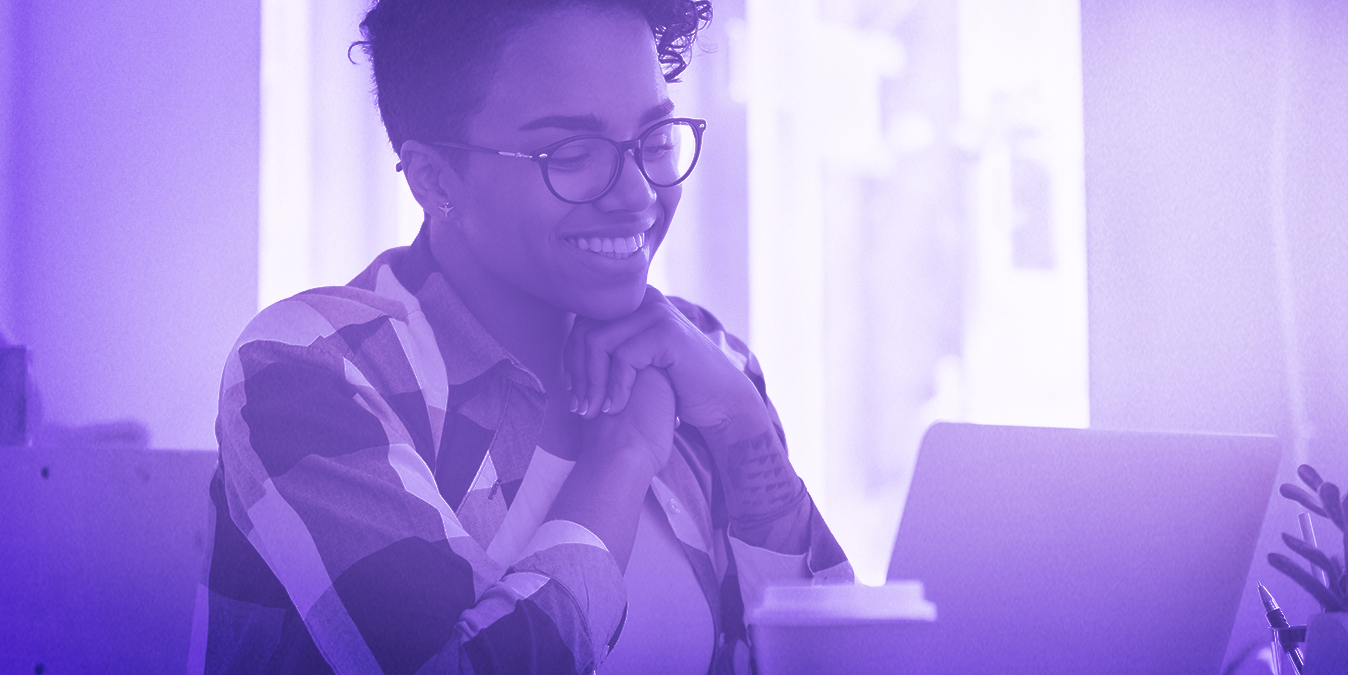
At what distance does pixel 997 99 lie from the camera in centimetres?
192

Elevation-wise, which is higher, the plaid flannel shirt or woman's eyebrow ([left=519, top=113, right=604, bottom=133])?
woman's eyebrow ([left=519, top=113, right=604, bottom=133])

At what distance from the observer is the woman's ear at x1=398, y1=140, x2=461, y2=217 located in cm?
98

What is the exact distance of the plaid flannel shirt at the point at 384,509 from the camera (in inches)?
26.3

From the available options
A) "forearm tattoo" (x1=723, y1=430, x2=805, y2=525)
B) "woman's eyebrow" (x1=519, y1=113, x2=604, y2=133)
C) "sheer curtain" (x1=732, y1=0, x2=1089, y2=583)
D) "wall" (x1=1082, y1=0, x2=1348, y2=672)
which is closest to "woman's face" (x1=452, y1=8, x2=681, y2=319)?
"woman's eyebrow" (x1=519, y1=113, x2=604, y2=133)

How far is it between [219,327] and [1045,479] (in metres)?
1.16

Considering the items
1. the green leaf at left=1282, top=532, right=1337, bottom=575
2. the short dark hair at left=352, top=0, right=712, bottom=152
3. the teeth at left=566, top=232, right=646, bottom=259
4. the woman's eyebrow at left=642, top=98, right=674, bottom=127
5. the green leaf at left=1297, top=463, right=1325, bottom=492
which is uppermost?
the short dark hair at left=352, top=0, right=712, bottom=152

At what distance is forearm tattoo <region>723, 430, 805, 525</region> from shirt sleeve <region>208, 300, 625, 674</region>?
0.34 metres

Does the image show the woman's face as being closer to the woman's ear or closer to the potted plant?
the woman's ear

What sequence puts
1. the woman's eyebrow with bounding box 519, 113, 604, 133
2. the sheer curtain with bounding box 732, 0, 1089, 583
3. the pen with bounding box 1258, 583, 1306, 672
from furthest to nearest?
the sheer curtain with bounding box 732, 0, 1089, 583, the woman's eyebrow with bounding box 519, 113, 604, 133, the pen with bounding box 1258, 583, 1306, 672

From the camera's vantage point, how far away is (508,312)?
3.40ft

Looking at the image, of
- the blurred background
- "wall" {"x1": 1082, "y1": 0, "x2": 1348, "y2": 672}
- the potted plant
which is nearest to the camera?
the potted plant

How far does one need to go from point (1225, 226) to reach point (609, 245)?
1.34 meters

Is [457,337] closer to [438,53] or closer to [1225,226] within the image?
[438,53]

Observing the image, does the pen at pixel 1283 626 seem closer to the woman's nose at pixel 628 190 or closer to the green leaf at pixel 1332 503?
the green leaf at pixel 1332 503
